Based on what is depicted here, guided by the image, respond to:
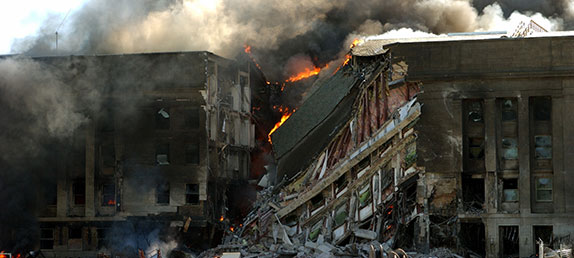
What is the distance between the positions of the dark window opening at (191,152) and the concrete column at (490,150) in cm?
1454

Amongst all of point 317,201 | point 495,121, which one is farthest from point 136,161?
point 495,121

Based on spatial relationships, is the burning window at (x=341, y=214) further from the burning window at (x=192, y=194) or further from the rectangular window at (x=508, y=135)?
the burning window at (x=192, y=194)

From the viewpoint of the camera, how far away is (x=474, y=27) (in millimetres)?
59281

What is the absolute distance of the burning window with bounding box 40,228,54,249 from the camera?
52812 mm

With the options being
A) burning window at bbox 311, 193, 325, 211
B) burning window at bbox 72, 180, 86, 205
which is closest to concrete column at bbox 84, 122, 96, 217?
burning window at bbox 72, 180, 86, 205

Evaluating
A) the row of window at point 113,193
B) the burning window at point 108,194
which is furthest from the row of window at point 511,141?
the burning window at point 108,194

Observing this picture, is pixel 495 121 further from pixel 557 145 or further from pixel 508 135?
pixel 557 145

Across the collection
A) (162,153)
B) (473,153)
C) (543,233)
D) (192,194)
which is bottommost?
(543,233)

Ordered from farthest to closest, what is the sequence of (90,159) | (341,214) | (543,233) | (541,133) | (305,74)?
(305,74), (90,159), (341,214), (541,133), (543,233)

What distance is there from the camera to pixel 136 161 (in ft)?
172

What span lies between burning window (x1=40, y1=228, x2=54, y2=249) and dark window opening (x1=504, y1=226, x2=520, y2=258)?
2155cm

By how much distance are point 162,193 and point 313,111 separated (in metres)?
8.18

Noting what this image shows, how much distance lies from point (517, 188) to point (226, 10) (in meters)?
22.5

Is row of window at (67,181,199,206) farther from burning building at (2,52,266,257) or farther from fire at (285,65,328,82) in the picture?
fire at (285,65,328,82)
